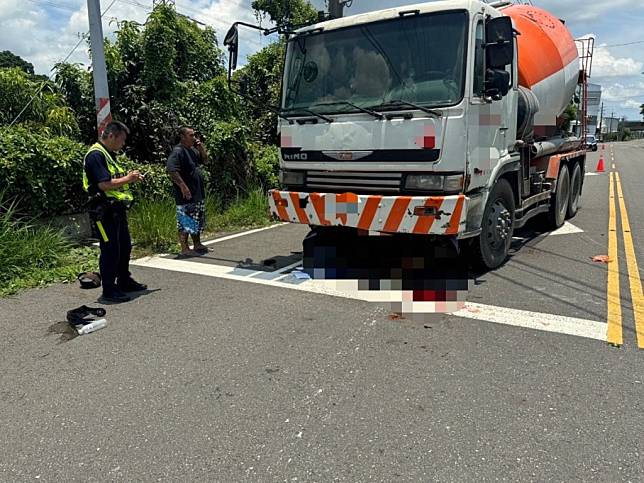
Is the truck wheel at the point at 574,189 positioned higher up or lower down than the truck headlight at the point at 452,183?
lower down

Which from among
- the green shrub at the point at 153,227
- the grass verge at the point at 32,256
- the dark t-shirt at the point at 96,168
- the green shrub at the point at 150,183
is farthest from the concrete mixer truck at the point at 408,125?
the green shrub at the point at 150,183

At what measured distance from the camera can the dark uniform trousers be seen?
197 inches

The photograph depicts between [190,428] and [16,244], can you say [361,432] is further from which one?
[16,244]

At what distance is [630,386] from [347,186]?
9.73ft

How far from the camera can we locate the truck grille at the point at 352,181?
15.9 feet

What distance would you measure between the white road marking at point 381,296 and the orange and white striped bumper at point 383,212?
657 millimetres

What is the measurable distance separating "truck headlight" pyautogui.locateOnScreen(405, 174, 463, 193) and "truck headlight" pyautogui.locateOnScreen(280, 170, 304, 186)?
1.32 meters

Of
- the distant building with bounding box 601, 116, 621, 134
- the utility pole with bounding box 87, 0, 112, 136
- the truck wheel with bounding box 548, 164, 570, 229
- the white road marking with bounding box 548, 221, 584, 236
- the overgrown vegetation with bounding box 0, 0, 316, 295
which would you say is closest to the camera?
the overgrown vegetation with bounding box 0, 0, 316, 295

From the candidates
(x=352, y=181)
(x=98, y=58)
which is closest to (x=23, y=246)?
(x=98, y=58)

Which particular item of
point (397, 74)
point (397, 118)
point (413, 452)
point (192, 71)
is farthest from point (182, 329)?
point (192, 71)

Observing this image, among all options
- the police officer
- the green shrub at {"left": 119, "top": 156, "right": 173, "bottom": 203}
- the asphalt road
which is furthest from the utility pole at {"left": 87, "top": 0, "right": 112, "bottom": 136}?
the asphalt road

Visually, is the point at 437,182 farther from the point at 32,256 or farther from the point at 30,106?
the point at 30,106

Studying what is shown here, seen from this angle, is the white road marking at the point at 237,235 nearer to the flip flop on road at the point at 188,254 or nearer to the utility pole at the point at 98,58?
the flip flop on road at the point at 188,254

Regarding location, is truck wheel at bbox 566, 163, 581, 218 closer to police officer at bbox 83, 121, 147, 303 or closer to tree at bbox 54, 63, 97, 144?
police officer at bbox 83, 121, 147, 303
